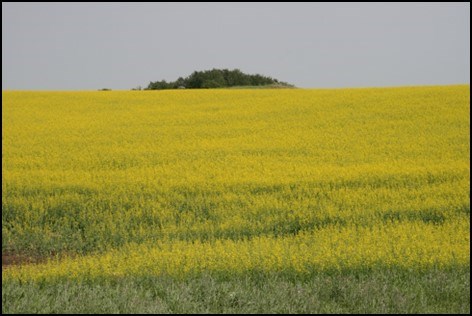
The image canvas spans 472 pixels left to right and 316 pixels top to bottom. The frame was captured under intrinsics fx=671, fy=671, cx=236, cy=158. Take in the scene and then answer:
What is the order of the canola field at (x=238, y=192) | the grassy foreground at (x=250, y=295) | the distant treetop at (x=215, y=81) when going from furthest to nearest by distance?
the distant treetop at (x=215, y=81), the canola field at (x=238, y=192), the grassy foreground at (x=250, y=295)

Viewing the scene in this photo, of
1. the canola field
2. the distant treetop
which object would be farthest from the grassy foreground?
the distant treetop

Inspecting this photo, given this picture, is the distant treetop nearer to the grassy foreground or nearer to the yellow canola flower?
the yellow canola flower

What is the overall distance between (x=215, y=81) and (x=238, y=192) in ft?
104

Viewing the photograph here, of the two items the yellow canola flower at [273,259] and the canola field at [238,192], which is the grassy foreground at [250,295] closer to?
the yellow canola flower at [273,259]

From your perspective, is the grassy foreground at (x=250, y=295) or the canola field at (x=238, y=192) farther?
the canola field at (x=238, y=192)

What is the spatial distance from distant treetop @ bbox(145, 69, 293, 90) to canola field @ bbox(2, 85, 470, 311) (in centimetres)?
1931

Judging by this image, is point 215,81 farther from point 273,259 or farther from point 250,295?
point 250,295

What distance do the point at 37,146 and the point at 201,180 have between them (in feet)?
22.5

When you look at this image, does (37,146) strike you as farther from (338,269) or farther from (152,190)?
(338,269)

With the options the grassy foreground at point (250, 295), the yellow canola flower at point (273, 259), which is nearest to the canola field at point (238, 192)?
the yellow canola flower at point (273, 259)

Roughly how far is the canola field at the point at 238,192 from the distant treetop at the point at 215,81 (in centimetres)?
1931

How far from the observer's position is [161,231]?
39.0ft

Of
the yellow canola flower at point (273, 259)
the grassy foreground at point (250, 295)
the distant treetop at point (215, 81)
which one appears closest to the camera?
the grassy foreground at point (250, 295)

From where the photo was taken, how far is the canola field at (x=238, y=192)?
8.77 m
